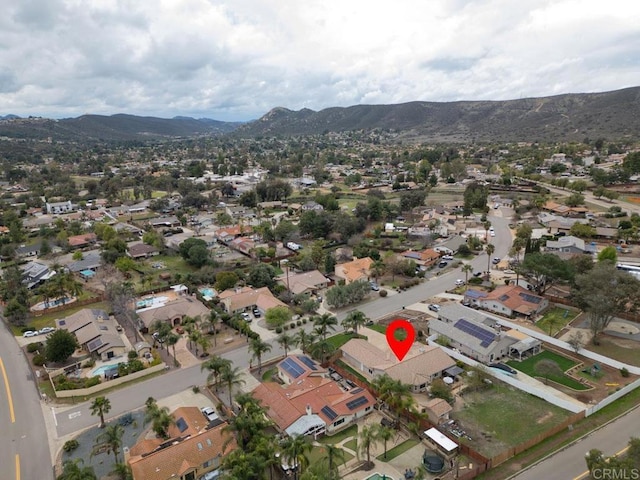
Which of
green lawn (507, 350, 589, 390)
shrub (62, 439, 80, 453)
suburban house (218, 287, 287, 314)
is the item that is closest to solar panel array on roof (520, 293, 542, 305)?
green lawn (507, 350, 589, 390)

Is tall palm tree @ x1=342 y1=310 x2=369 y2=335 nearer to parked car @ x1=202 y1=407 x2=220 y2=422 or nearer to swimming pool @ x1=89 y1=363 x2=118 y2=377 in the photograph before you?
parked car @ x1=202 y1=407 x2=220 y2=422

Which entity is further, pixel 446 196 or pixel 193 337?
pixel 446 196

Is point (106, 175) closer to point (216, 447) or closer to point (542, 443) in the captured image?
point (216, 447)

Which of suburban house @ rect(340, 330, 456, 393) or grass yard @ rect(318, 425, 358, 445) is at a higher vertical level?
suburban house @ rect(340, 330, 456, 393)

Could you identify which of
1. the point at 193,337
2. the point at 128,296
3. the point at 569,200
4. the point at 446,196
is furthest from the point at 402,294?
the point at 446,196

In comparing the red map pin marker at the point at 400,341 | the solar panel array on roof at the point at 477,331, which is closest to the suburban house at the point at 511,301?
the solar panel array on roof at the point at 477,331

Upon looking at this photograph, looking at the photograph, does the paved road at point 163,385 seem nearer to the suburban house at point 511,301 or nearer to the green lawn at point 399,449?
the suburban house at point 511,301
